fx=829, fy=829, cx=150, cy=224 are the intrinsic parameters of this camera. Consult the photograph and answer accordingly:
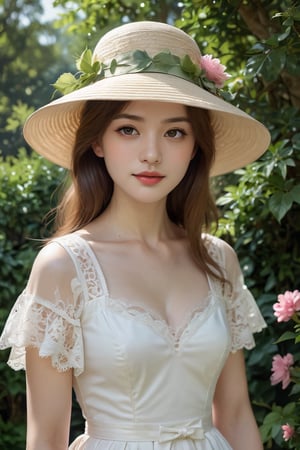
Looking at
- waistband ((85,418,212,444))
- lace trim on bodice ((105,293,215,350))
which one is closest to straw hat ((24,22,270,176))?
lace trim on bodice ((105,293,215,350))

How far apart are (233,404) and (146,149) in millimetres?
798

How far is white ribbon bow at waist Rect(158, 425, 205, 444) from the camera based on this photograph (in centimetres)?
204

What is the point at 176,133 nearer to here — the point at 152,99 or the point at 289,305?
the point at 152,99

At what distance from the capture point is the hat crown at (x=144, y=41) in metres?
2.12

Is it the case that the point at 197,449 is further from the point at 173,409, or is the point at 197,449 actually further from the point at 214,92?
the point at 214,92

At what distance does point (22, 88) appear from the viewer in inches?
330

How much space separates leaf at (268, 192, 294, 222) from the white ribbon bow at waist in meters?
0.82

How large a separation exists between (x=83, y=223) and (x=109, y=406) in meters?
0.52

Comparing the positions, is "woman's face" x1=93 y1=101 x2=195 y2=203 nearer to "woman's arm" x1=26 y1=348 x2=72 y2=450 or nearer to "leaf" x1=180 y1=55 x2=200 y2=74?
"leaf" x1=180 y1=55 x2=200 y2=74

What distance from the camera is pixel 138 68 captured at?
2.09 m

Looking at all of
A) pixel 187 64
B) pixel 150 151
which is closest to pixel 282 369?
pixel 150 151

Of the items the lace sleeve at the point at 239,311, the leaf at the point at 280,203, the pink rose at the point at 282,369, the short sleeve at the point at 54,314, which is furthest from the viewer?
the leaf at the point at 280,203

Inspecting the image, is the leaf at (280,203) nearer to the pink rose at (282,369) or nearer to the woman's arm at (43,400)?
the pink rose at (282,369)

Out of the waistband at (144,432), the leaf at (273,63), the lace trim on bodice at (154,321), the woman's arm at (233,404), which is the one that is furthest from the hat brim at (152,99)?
the waistband at (144,432)
